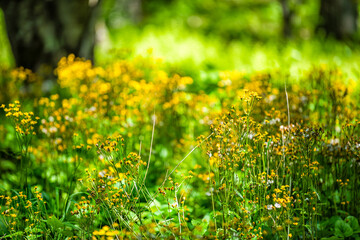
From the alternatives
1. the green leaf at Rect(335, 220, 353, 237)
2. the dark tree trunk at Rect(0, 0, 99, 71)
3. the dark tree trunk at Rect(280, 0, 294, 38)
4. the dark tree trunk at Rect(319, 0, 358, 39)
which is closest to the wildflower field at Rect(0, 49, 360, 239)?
the green leaf at Rect(335, 220, 353, 237)

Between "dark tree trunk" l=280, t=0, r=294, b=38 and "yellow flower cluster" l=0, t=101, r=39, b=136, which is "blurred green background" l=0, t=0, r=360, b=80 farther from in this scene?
"yellow flower cluster" l=0, t=101, r=39, b=136

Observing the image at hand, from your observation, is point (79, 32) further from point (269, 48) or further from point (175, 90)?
point (269, 48)

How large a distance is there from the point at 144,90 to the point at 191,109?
0.50 metres

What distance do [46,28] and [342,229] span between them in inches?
170

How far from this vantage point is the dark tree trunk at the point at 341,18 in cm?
807

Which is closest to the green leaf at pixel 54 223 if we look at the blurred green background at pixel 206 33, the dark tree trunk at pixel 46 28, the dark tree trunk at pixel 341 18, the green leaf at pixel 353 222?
the green leaf at pixel 353 222

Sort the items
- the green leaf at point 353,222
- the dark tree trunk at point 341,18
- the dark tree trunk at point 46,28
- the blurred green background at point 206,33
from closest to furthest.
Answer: the green leaf at point 353,222
the dark tree trunk at point 46,28
the blurred green background at point 206,33
the dark tree trunk at point 341,18

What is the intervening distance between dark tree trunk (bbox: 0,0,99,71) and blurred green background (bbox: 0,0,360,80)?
1cm

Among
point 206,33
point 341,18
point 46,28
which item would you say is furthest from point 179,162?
point 206,33

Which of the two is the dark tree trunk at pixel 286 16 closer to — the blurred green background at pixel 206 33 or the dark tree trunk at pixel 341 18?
the blurred green background at pixel 206 33

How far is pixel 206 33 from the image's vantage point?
32.9 ft

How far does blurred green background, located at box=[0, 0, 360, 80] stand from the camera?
4.87 m

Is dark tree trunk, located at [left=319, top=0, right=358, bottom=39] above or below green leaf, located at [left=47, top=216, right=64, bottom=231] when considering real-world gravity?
above

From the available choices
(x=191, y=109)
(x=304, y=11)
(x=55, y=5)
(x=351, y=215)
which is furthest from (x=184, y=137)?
(x=304, y=11)
